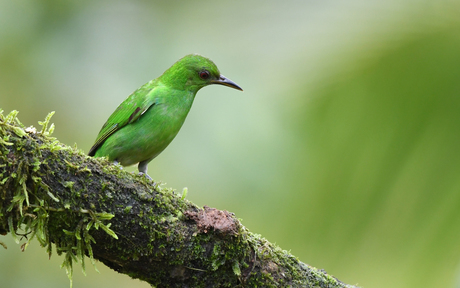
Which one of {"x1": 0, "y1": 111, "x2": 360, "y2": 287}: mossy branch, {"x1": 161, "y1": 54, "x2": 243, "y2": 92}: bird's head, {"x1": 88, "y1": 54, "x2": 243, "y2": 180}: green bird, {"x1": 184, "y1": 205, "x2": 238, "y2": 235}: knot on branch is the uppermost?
{"x1": 161, "y1": 54, "x2": 243, "y2": 92}: bird's head

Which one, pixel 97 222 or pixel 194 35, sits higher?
pixel 194 35

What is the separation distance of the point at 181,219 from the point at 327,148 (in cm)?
306

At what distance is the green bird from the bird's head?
11mm

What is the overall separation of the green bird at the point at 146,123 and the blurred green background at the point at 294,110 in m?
1.19

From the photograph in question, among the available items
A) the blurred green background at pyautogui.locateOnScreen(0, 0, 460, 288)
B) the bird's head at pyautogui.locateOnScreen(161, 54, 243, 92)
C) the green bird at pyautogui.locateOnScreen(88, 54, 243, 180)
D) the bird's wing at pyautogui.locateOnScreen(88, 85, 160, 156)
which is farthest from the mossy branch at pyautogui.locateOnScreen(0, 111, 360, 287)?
the blurred green background at pyautogui.locateOnScreen(0, 0, 460, 288)

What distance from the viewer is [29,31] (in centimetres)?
615

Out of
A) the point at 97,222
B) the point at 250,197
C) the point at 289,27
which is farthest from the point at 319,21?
the point at 97,222

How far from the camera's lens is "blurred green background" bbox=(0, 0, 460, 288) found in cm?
443

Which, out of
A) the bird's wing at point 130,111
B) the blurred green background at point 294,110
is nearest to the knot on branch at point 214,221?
the bird's wing at point 130,111

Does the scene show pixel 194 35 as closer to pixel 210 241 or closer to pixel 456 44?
pixel 456 44

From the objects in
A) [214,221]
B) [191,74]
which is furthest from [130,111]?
[214,221]

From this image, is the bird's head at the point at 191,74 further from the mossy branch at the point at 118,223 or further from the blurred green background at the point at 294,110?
the mossy branch at the point at 118,223

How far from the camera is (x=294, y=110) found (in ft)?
18.3

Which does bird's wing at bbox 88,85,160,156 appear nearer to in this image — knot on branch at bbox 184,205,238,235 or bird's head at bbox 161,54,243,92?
bird's head at bbox 161,54,243,92
